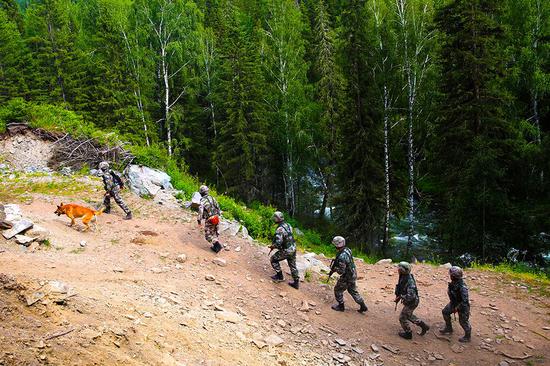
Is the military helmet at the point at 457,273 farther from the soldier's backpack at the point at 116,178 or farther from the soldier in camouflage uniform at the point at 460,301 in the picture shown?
the soldier's backpack at the point at 116,178

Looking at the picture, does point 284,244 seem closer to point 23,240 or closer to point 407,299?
point 407,299

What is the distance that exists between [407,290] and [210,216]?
19.1 feet

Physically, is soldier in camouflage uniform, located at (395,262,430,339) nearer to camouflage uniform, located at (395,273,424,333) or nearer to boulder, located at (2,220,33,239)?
camouflage uniform, located at (395,273,424,333)

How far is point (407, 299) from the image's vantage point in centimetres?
904

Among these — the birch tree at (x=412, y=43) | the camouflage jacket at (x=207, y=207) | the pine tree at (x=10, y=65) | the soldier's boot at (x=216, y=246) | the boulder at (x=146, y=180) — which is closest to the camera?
the camouflage jacket at (x=207, y=207)

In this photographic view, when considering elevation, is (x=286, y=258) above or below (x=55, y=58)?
below

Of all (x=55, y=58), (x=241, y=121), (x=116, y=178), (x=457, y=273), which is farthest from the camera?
(x=55, y=58)

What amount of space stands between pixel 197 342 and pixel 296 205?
84.2 feet

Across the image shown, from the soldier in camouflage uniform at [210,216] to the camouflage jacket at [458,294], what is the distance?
21.3 feet

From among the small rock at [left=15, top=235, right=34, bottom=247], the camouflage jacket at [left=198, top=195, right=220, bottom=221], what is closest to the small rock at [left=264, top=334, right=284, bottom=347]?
Result: the camouflage jacket at [left=198, top=195, right=220, bottom=221]

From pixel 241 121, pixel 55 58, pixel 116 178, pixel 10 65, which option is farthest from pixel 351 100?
pixel 10 65

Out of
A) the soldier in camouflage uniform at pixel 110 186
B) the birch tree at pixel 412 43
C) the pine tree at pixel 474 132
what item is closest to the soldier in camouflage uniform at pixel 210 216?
the soldier in camouflage uniform at pixel 110 186

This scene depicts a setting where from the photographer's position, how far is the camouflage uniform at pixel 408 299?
9039 mm

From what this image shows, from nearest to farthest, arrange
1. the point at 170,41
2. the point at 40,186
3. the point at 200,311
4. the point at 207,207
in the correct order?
the point at 200,311, the point at 207,207, the point at 40,186, the point at 170,41
